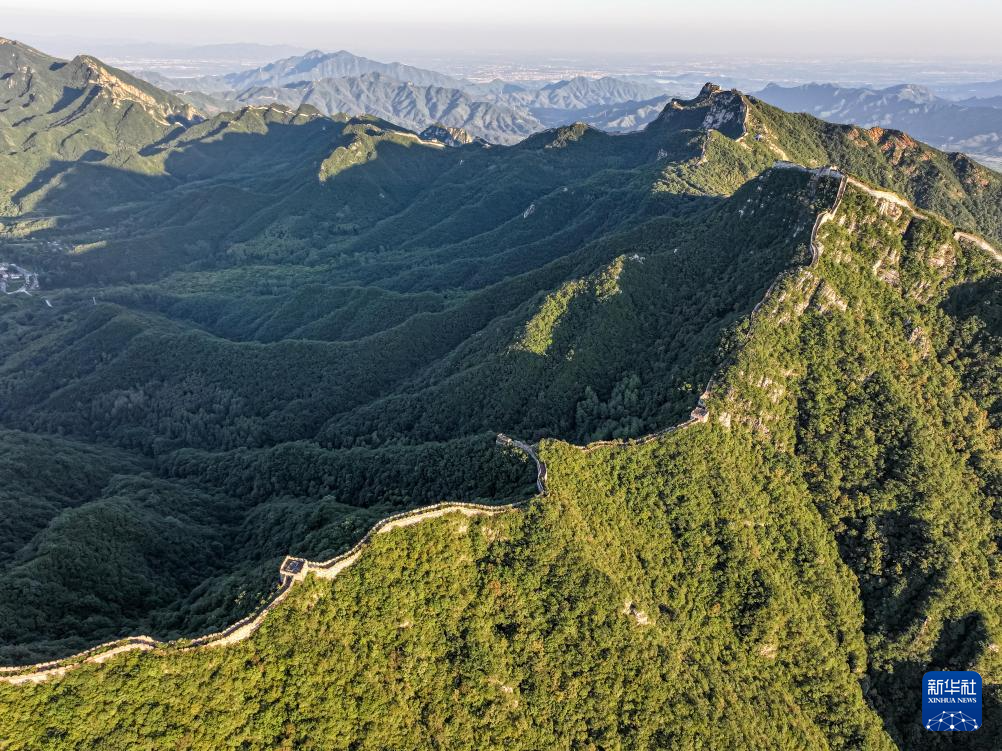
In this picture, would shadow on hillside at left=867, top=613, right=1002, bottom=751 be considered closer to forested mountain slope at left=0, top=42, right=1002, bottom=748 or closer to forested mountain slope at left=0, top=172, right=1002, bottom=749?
forested mountain slope at left=0, top=172, right=1002, bottom=749

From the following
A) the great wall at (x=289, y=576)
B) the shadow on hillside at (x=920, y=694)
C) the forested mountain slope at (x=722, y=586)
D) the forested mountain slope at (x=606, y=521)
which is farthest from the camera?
the shadow on hillside at (x=920, y=694)

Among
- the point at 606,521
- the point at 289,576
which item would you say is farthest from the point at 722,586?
the point at 289,576

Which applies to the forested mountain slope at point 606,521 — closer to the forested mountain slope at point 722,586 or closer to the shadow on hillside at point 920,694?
the forested mountain slope at point 722,586

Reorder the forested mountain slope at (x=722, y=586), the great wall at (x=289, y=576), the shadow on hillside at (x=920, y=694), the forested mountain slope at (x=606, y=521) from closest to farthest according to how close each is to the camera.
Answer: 1. the great wall at (x=289, y=576)
2. the forested mountain slope at (x=722, y=586)
3. the forested mountain slope at (x=606, y=521)
4. the shadow on hillside at (x=920, y=694)

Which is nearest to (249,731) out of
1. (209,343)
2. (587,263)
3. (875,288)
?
(875,288)

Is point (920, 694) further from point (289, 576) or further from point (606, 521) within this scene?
point (289, 576)

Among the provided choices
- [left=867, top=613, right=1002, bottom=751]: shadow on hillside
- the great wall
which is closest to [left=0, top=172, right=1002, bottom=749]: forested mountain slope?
[left=867, top=613, right=1002, bottom=751]: shadow on hillside

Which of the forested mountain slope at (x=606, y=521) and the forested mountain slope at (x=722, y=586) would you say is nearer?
the forested mountain slope at (x=722, y=586)

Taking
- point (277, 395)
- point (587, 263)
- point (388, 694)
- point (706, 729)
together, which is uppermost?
point (587, 263)

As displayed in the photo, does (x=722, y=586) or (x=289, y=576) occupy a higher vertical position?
(x=289, y=576)

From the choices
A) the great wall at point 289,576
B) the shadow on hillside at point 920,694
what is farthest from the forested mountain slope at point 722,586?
the great wall at point 289,576

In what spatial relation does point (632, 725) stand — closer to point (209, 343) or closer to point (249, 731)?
point (249, 731)
